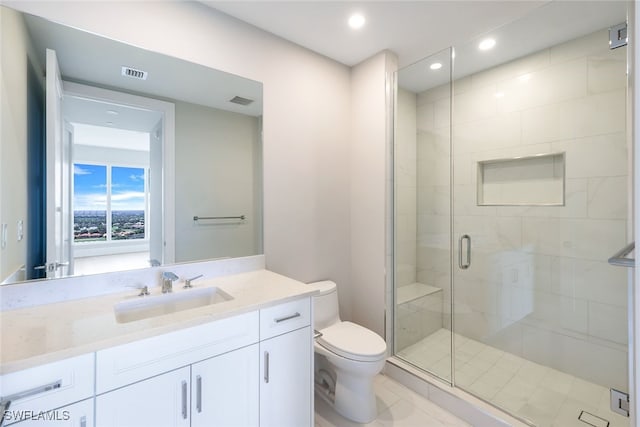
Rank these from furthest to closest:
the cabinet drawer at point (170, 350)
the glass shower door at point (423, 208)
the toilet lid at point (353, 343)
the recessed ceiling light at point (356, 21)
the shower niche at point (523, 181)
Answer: the glass shower door at point (423, 208) → the shower niche at point (523, 181) → the recessed ceiling light at point (356, 21) → the toilet lid at point (353, 343) → the cabinet drawer at point (170, 350)

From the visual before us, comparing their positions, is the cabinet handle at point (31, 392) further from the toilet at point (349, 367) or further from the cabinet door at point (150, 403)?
the toilet at point (349, 367)

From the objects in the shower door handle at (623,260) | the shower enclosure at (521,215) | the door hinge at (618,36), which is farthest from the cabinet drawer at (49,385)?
the door hinge at (618,36)

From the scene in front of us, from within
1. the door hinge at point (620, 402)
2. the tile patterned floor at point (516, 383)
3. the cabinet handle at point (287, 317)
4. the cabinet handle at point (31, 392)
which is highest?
the cabinet handle at point (287, 317)

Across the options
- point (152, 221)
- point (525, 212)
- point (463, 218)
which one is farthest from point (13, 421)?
point (525, 212)

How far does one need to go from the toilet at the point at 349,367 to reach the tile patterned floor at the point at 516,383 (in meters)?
0.65

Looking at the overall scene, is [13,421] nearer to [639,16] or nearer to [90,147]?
[90,147]

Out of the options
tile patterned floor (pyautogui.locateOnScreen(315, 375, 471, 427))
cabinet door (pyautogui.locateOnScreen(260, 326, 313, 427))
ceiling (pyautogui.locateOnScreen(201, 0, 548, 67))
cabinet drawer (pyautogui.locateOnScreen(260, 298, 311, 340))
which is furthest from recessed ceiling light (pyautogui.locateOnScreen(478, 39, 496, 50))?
tile patterned floor (pyautogui.locateOnScreen(315, 375, 471, 427))

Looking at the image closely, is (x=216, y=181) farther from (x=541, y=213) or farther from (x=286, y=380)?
(x=541, y=213)

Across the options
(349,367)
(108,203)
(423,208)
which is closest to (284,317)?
(349,367)

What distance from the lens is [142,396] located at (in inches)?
40.2

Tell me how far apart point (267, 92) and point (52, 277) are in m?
1.59

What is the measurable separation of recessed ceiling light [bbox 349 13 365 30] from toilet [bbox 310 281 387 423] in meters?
1.72

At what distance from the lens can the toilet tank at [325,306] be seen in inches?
80.0

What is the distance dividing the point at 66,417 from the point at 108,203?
3.13ft
